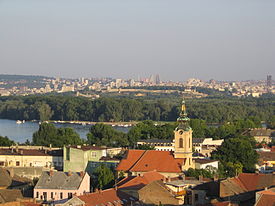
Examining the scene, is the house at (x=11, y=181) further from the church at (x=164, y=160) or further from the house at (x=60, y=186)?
the church at (x=164, y=160)

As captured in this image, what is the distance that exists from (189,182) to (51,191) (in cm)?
374

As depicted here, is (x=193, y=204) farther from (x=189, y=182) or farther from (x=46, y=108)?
(x=46, y=108)

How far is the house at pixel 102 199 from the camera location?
1866cm

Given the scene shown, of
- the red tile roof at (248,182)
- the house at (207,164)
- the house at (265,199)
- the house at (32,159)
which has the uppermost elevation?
the house at (265,199)

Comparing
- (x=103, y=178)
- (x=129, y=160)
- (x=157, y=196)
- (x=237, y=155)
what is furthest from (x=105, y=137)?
(x=157, y=196)

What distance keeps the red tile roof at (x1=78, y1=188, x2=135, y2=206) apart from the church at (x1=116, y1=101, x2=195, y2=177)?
4879 mm

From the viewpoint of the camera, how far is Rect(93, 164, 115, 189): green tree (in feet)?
78.7

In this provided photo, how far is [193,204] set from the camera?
1909 centimetres

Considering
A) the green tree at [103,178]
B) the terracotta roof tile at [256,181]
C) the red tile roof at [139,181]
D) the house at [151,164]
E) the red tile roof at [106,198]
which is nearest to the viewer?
the red tile roof at [106,198]

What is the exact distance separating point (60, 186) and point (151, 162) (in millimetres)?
4433

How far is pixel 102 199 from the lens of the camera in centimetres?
1934

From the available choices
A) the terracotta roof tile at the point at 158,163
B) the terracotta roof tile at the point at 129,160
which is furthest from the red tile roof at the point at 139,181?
the terracotta roof tile at the point at 129,160

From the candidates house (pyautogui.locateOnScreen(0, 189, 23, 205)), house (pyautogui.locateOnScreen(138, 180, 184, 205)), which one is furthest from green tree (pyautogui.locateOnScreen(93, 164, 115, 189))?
house (pyautogui.locateOnScreen(138, 180, 184, 205))

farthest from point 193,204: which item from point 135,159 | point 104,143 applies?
point 104,143
